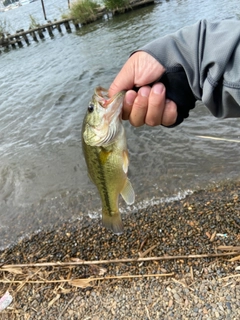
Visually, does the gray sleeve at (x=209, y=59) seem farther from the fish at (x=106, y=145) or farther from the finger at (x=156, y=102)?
the fish at (x=106, y=145)

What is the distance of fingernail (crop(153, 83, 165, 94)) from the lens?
2.12 meters

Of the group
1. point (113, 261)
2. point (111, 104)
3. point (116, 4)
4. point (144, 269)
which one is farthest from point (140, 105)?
point (116, 4)

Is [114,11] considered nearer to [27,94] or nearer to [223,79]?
[27,94]

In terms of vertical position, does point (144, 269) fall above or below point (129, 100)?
below

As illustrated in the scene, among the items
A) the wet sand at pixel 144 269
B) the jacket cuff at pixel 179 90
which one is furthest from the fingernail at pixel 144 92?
the wet sand at pixel 144 269

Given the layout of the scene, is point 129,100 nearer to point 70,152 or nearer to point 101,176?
point 101,176

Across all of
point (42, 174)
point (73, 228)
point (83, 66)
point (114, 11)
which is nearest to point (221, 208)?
point (73, 228)

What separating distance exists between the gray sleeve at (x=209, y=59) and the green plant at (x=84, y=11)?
24.4m

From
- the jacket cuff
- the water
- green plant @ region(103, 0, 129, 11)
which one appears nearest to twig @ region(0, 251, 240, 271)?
the water

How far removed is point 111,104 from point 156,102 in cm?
32

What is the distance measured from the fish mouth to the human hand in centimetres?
11

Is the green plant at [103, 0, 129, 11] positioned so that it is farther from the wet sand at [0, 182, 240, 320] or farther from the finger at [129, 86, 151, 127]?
the finger at [129, 86, 151, 127]

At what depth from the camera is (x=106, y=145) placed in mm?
2303

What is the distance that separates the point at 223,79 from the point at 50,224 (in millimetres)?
4476
